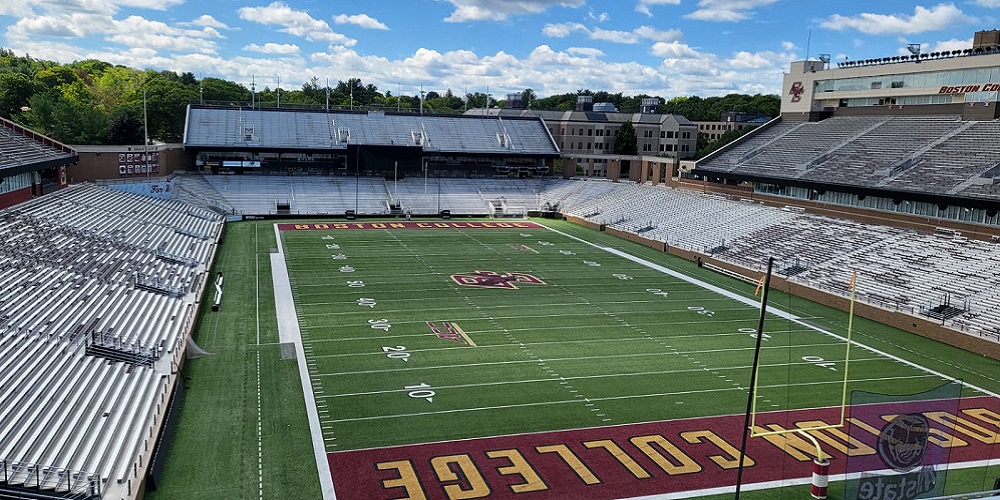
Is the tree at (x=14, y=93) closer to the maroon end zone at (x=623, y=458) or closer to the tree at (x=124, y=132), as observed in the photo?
the tree at (x=124, y=132)

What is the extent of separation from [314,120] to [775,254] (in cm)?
3909

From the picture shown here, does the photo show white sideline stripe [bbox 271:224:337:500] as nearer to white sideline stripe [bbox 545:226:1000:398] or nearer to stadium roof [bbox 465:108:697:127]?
white sideline stripe [bbox 545:226:1000:398]

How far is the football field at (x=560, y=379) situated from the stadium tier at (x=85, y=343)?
3510mm

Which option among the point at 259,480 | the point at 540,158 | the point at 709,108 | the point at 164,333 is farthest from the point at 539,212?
the point at 709,108

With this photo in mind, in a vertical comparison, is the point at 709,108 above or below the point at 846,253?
above

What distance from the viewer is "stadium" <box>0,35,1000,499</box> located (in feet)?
42.5

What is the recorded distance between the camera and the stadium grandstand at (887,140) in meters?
32.8

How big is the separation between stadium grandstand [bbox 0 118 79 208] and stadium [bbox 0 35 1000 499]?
0.72ft

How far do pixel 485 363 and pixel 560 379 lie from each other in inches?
86.0

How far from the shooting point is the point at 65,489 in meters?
11.0

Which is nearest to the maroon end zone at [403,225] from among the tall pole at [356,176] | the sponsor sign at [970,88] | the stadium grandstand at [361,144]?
the tall pole at [356,176]

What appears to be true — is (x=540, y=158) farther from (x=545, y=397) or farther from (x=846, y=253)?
(x=545, y=397)

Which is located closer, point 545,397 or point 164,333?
point 545,397

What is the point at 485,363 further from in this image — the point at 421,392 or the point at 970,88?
the point at 970,88
